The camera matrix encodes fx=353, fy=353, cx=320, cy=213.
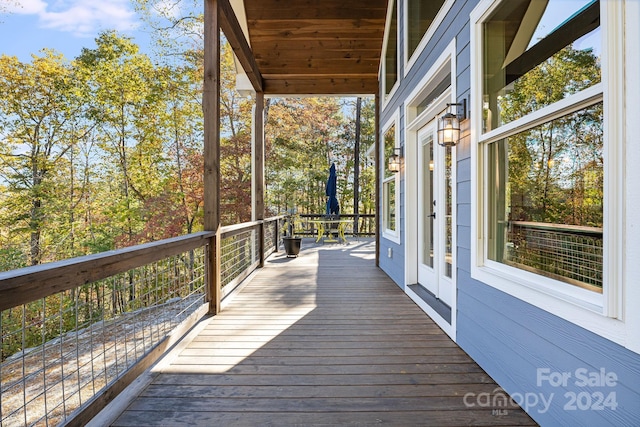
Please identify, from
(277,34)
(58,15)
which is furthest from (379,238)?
(58,15)

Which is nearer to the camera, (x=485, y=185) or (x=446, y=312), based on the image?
(x=485, y=185)

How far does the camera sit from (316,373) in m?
2.25

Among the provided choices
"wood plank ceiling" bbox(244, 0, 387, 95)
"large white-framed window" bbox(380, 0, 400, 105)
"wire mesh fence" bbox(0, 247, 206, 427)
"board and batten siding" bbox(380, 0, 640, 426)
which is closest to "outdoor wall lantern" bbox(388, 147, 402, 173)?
"large white-framed window" bbox(380, 0, 400, 105)

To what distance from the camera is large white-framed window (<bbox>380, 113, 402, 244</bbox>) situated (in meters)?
4.89

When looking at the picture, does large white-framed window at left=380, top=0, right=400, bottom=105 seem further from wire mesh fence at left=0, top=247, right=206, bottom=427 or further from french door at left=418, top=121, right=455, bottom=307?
wire mesh fence at left=0, top=247, right=206, bottom=427

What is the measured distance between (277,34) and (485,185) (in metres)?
4.56

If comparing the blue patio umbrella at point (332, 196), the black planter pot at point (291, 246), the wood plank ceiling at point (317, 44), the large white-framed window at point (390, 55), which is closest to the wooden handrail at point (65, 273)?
the large white-framed window at point (390, 55)

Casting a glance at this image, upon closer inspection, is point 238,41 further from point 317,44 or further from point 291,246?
point 291,246

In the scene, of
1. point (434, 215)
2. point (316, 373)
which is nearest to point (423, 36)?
point (434, 215)

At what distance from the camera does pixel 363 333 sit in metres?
2.97

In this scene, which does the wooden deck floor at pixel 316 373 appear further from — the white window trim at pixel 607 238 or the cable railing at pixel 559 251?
the cable railing at pixel 559 251

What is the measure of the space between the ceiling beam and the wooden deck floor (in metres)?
3.08

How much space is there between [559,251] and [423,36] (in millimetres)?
2846

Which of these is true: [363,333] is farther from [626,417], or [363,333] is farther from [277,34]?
[277,34]
